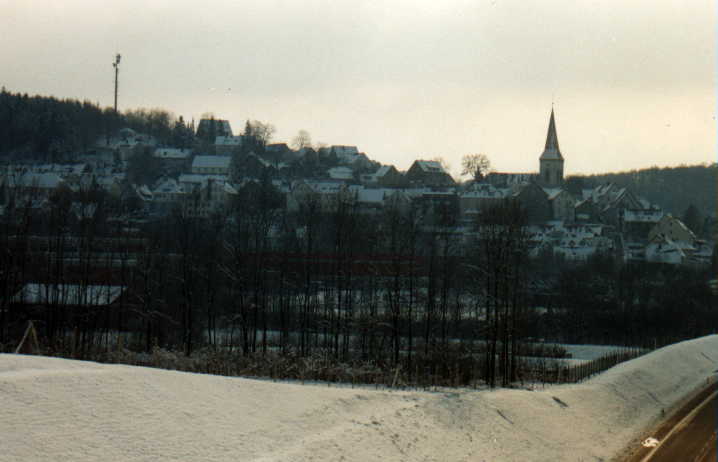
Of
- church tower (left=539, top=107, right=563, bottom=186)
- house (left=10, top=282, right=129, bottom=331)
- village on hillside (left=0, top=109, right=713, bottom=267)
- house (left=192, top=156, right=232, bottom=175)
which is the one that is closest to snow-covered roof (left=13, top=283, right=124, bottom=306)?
house (left=10, top=282, right=129, bottom=331)

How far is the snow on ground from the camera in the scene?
13.6 meters

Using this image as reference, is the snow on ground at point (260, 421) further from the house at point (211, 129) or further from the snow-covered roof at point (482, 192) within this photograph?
the house at point (211, 129)

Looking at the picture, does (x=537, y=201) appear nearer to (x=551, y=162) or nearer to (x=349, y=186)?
(x=551, y=162)

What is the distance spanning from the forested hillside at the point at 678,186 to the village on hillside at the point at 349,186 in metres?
17.3

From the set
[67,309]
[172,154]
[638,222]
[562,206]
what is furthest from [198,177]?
[67,309]

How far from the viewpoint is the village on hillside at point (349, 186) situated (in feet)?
324

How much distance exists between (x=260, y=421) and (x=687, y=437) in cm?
1183

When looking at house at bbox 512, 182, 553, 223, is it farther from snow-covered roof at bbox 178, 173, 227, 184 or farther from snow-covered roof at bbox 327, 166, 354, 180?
snow-covered roof at bbox 178, 173, 227, 184

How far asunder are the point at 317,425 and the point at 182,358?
14522mm

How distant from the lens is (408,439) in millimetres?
17031

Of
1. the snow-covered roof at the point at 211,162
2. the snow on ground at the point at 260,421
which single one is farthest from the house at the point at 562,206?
the snow on ground at the point at 260,421

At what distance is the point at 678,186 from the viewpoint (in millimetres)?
163000

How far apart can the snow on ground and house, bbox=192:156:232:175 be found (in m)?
118

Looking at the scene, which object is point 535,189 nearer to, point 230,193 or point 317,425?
point 230,193
